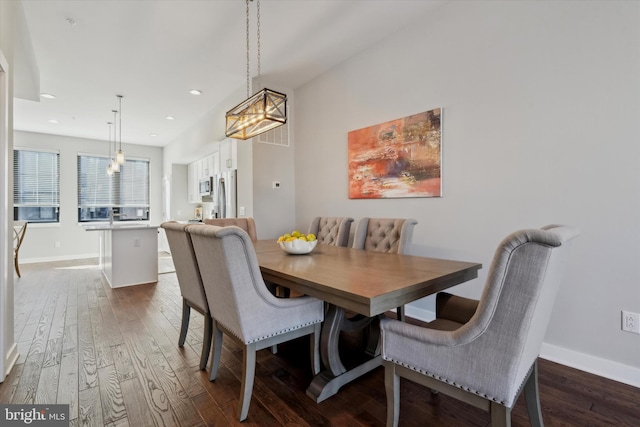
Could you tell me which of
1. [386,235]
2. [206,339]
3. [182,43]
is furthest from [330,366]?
[182,43]

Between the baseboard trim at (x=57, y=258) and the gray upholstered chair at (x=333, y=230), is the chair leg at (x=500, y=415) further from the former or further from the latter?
the baseboard trim at (x=57, y=258)

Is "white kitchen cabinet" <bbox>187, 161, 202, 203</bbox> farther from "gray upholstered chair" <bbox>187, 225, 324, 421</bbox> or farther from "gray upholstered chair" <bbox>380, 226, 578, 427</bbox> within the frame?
"gray upholstered chair" <bbox>380, 226, 578, 427</bbox>

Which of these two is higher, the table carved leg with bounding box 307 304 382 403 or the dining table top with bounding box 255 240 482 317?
the dining table top with bounding box 255 240 482 317

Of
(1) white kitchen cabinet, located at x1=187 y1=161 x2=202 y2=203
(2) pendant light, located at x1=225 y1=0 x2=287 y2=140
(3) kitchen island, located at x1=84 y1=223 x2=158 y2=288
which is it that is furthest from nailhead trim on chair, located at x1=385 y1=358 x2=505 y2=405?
(1) white kitchen cabinet, located at x1=187 y1=161 x2=202 y2=203

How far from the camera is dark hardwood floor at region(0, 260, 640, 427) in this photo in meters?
1.53

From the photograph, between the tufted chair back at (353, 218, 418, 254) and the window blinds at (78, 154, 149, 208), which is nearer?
the tufted chair back at (353, 218, 418, 254)

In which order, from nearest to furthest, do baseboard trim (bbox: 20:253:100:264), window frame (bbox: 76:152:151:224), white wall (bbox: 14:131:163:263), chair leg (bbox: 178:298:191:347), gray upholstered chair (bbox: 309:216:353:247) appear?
chair leg (bbox: 178:298:191:347), gray upholstered chair (bbox: 309:216:353:247), baseboard trim (bbox: 20:253:100:264), white wall (bbox: 14:131:163:263), window frame (bbox: 76:152:151:224)

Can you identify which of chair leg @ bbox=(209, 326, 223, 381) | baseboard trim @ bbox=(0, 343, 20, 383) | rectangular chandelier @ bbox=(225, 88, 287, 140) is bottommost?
baseboard trim @ bbox=(0, 343, 20, 383)

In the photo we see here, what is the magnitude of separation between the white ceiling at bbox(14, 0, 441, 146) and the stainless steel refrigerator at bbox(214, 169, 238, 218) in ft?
4.05

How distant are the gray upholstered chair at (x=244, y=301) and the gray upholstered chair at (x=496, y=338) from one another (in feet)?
1.88

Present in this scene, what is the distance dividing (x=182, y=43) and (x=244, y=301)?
3.01 metres

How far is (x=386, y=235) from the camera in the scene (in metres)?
2.62

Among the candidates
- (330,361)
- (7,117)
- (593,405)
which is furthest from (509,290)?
(7,117)

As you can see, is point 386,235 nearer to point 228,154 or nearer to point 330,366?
point 330,366
